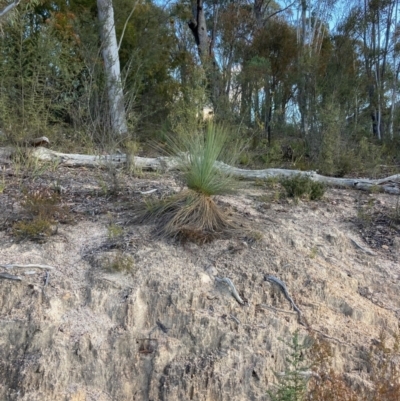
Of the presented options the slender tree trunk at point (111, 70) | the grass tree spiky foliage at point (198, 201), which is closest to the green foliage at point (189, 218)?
the grass tree spiky foliage at point (198, 201)

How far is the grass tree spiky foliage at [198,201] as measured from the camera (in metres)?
3.65

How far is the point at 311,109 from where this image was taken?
27.9ft

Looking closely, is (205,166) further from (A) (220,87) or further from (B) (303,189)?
(A) (220,87)

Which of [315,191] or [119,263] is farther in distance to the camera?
[315,191]

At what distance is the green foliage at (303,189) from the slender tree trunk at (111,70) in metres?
2.28

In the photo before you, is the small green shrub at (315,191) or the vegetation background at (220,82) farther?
the vegetation background at (220,82)

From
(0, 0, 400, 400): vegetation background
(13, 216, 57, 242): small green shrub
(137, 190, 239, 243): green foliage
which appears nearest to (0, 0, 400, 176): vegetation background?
(0, 0, 400, 400): vegetation background

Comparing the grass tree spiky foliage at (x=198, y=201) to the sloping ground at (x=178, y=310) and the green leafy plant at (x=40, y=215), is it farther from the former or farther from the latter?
the green leafy plant at (x=40, y=215)

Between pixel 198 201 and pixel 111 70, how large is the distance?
505cm

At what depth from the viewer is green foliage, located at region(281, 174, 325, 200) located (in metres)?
4.74

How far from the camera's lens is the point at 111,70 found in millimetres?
8023

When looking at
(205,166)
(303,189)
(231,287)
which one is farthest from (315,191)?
(231,287)

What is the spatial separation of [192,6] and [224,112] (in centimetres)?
648

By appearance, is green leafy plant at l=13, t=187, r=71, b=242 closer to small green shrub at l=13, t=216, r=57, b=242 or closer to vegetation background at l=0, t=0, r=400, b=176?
small green shrub at l=13, t=216, r=57, b=242
